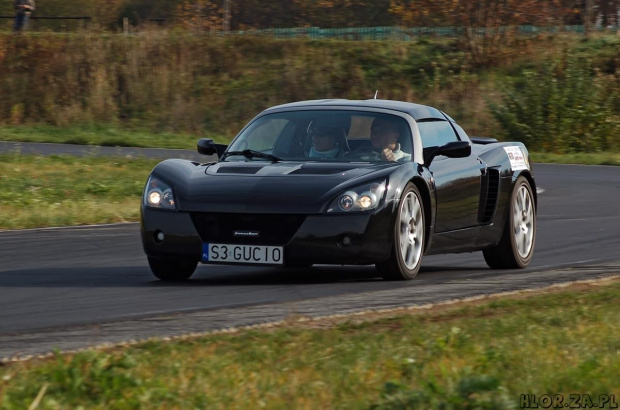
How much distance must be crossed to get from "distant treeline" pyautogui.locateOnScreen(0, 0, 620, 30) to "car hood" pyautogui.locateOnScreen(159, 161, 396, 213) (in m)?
32.2

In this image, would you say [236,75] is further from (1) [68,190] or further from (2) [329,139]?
(2) [329,139]

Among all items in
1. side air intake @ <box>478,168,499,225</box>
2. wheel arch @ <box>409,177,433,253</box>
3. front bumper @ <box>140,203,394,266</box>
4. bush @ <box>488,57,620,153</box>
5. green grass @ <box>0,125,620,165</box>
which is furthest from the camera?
bush @ <box>488,57,620,153</box>

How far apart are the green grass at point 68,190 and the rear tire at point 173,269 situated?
15.9 feet

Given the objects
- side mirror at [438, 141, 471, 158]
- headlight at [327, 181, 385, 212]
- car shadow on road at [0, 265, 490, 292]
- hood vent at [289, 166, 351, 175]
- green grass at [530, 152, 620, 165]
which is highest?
side mirror at [438, 141, 471, 158]

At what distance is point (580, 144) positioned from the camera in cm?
3244

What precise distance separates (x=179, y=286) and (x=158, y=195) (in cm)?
68

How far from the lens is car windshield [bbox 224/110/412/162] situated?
9930mm

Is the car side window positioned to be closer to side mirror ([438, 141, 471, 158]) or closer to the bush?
side mirror ([438, 141, 471, 158])

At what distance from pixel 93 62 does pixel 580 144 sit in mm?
18587

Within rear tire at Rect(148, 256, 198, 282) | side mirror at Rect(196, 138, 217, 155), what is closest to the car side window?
side mirror at Rect(196, 138, 217, 155)

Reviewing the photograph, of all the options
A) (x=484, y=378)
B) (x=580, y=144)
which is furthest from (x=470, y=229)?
(x=580, y=144)

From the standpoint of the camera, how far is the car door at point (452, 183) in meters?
10.0

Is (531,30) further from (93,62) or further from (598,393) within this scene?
(598,393)

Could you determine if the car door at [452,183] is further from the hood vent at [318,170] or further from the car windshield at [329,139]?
the hood vent at [318,170]
